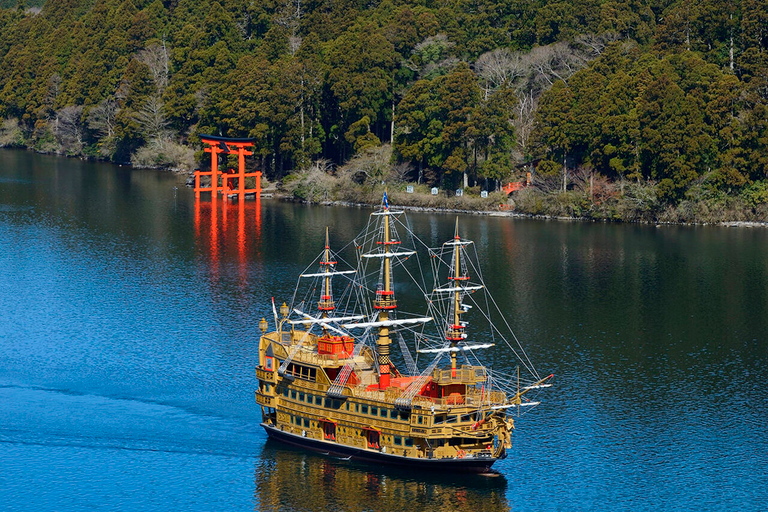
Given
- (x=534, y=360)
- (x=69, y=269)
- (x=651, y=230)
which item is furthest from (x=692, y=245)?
(x=69, y=269)

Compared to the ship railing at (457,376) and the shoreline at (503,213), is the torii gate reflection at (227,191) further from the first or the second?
the ship railing at (457,376)

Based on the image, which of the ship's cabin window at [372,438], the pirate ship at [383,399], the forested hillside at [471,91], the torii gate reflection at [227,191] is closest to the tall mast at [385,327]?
the pirate ship at [383,399]

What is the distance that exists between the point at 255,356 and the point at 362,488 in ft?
63.5

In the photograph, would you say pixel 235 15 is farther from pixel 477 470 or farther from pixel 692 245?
pixel 477 470

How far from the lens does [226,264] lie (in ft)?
307

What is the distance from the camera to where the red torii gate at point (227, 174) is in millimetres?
131875

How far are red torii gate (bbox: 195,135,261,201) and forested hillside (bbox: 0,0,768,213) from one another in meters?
3.79

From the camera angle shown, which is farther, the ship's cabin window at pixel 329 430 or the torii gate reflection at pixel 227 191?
the torii gate reflection at pixel 227 191

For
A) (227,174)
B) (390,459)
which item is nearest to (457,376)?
(390,459)

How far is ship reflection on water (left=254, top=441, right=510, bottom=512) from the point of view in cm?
4916

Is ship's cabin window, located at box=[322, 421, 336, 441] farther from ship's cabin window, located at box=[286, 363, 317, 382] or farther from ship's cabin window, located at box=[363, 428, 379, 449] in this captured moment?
ship's cabin window, located at box=[286, 363, 317, 382]

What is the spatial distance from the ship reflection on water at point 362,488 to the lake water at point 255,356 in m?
0.11

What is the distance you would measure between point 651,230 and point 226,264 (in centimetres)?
4285

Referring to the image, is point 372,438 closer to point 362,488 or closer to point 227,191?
point 362,488
